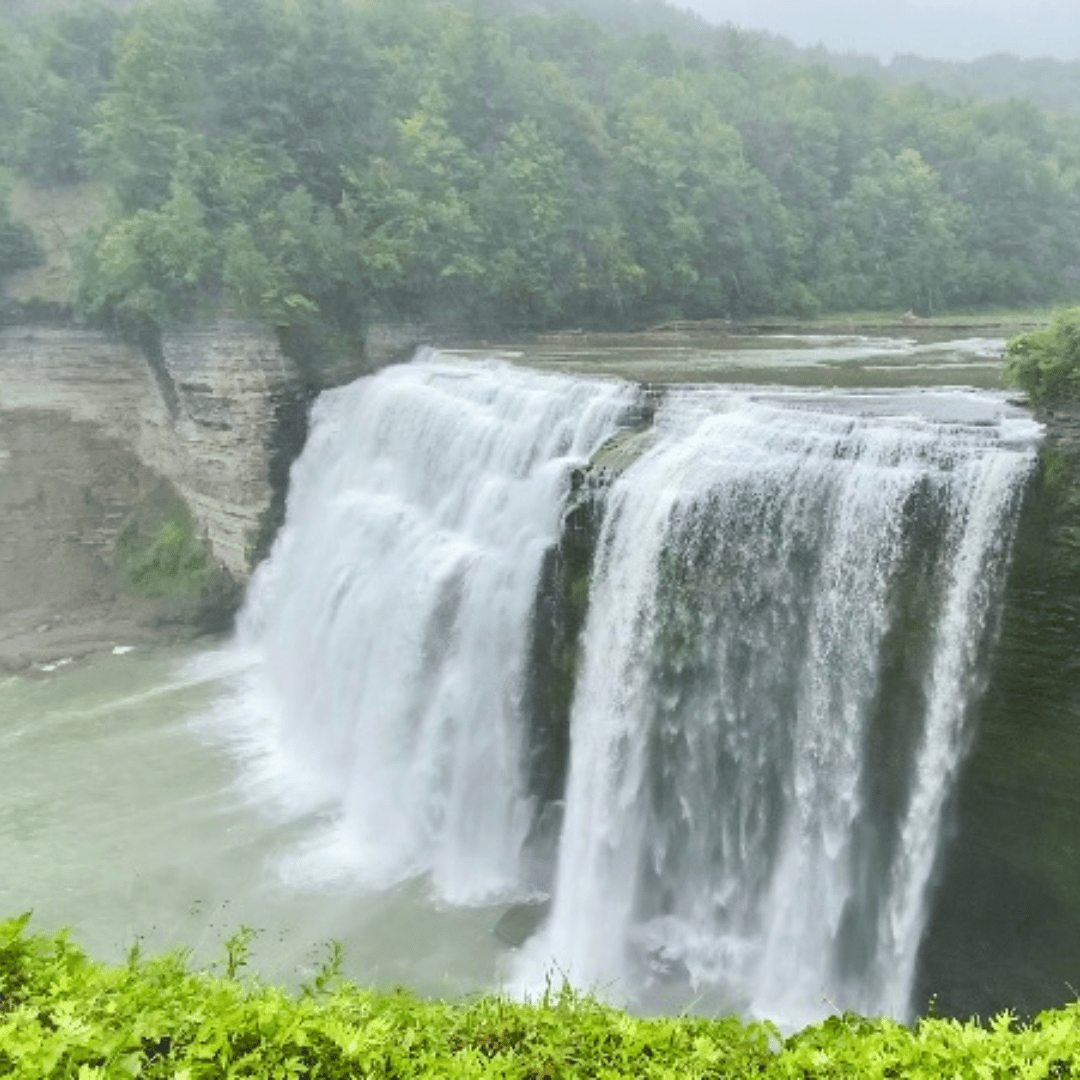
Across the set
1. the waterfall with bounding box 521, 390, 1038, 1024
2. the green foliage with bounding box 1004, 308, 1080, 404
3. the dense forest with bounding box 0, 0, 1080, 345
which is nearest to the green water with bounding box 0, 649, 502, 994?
the waterfall with bounding box 521, 390, 1038, 1024

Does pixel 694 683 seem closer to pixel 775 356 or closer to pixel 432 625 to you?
pixel 432 625

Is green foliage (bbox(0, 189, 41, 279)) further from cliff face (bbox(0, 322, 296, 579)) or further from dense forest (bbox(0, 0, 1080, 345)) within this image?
cliff face (bbox(0, 322, 296, 579))

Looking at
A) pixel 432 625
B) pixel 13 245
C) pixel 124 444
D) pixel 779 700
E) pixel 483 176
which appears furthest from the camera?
pixel 483 176

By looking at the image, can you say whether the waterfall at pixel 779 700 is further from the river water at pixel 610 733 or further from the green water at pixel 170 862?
the green water at pixel 170 862

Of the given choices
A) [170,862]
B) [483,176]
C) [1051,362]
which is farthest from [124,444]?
[1051,362]

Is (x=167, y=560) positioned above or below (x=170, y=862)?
above

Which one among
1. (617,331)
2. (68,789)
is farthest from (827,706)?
(617,331)
